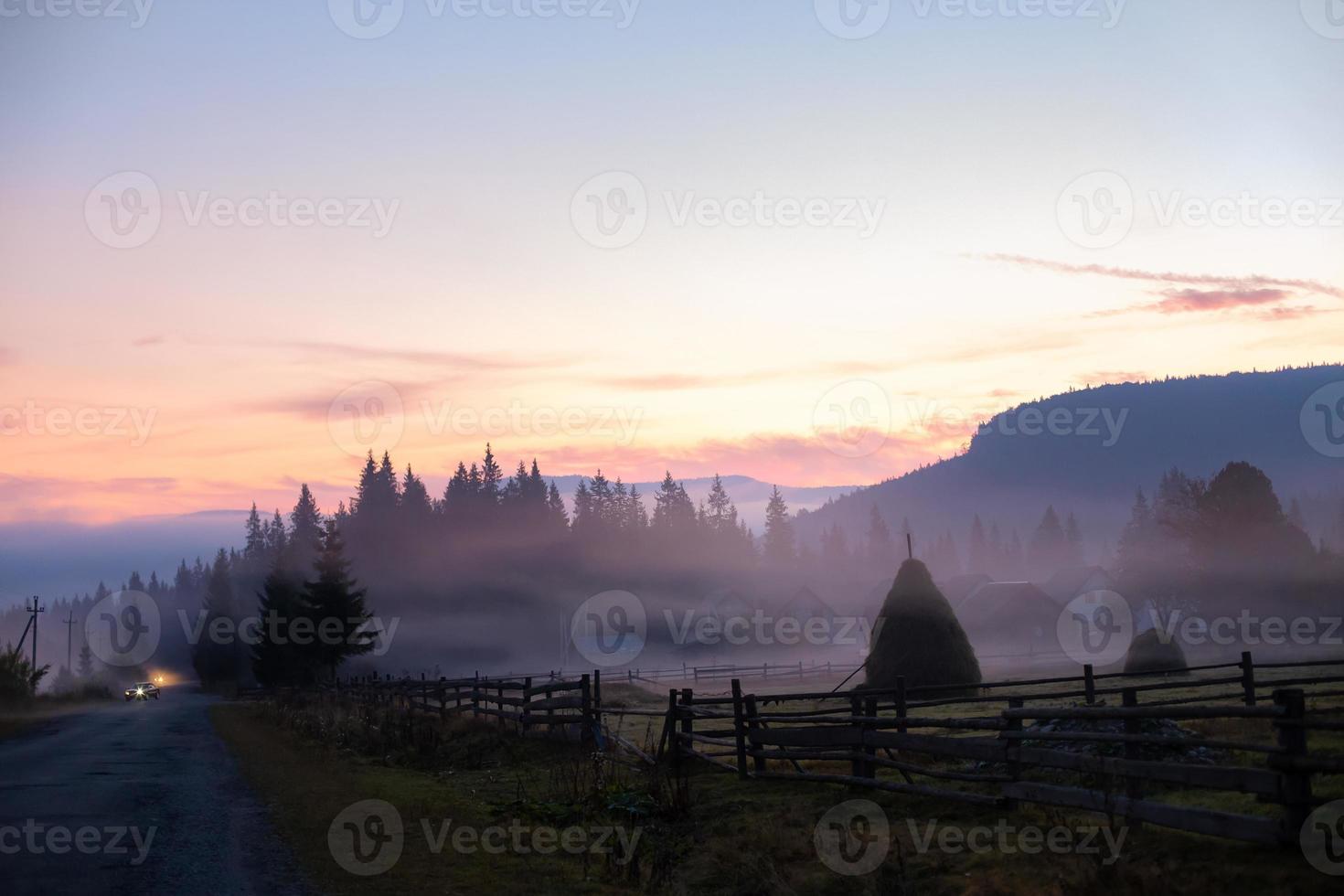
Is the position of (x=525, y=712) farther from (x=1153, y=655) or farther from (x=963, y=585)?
(x=963, y=585)

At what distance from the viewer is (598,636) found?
10738 cm

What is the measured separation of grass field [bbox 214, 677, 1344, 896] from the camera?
939 cm

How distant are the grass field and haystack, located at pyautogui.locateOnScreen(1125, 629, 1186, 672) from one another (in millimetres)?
19499

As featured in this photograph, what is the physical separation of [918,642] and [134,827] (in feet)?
86.9

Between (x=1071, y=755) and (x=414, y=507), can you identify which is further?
(x=414, y=507)

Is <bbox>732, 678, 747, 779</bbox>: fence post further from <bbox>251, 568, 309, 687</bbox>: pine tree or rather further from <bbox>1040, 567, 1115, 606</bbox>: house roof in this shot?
<bbox>1040, 567, 1115, 606</bbox>: house roof

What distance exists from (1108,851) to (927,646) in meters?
25.3

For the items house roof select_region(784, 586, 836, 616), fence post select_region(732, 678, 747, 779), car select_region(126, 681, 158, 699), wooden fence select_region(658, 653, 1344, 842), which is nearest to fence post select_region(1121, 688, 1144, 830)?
wooden fence select_region(658, 653, 1344, 842)

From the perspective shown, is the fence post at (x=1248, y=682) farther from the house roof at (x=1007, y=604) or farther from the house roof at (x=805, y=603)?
the house roof at (x=805, y=603)

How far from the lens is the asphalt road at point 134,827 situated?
10945 millimetres

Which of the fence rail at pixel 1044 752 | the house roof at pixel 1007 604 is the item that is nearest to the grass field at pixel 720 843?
the fence rail at pixel 1044 752

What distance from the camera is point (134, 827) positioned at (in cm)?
1391

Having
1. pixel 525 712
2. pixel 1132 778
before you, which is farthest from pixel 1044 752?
pixel 525 712

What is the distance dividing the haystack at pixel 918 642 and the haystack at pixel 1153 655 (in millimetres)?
6222
